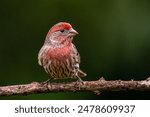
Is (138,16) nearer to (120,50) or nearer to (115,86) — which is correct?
(120,50)

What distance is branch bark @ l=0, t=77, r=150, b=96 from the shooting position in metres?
15.5

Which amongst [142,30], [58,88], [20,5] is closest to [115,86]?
[58,88]

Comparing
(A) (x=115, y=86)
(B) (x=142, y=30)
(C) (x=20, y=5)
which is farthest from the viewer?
(C) (x=20, y=5)

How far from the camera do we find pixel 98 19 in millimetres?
20172

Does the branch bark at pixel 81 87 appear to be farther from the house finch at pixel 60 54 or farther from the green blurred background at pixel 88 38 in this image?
the green blurred background at pixel 88 38

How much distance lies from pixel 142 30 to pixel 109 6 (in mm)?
757

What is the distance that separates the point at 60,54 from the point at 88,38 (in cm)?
441

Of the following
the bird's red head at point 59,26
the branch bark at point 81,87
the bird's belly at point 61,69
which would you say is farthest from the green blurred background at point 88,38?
the branch bark at point 81,87

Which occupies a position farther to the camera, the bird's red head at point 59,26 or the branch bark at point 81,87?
the bird's red head at point 59,26

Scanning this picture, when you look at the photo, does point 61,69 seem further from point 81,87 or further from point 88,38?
point 88,38

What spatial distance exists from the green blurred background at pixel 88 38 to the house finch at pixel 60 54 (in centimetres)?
315

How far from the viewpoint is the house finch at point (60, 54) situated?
16.2 m

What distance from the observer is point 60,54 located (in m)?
16.1

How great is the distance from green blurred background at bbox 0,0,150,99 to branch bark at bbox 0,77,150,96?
371 centimetres
